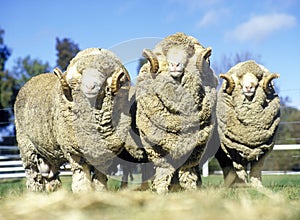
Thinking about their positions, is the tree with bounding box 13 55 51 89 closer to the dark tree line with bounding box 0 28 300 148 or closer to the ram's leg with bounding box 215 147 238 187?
the dark tree line with bounding box 0 28 300 148

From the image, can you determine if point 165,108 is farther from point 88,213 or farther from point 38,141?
point 88,213

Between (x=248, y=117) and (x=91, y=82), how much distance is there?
96.2 inches

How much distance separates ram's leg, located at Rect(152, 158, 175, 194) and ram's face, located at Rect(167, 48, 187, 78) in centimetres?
100

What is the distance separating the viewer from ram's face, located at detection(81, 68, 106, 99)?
5.36 m

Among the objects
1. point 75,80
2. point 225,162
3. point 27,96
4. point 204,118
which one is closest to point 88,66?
point 75,80

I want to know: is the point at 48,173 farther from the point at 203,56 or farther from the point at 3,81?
the point at 3,81

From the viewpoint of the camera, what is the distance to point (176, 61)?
5.75 meters

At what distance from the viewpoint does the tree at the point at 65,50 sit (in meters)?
31.0

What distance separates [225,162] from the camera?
7363 mm

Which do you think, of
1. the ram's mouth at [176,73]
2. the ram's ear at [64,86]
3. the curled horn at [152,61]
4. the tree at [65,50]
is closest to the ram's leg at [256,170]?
the ram's mouth at [176,73]

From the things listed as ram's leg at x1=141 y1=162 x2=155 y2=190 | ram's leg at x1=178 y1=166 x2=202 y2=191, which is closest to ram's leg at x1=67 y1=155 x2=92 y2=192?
ram's leg at x1=141 y1=162 x2=155 y2=190

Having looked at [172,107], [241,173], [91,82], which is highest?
[91,82]

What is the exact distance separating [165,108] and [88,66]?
991mm

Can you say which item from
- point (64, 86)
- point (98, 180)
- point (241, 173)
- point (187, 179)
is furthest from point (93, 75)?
point (241, 173)
